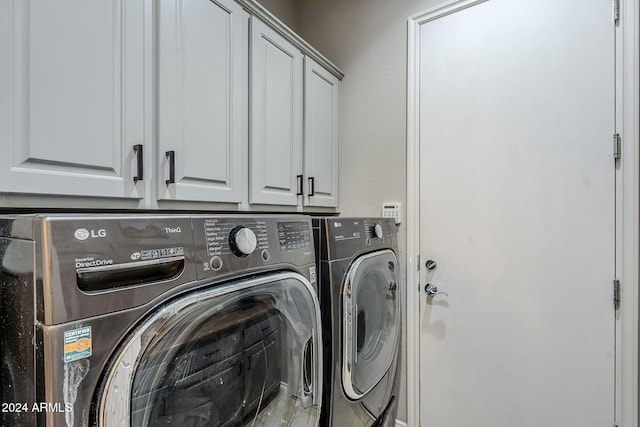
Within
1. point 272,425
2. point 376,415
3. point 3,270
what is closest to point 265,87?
point 3,270

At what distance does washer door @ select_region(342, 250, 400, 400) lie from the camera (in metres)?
1.25

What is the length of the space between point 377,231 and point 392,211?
0.40 meters

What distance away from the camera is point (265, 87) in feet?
4.90

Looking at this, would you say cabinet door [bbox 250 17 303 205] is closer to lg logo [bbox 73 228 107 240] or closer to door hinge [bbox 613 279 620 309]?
lg logo [bbox 73 228 107 240]

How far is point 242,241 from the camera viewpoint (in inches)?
32.0

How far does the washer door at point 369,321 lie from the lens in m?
1.25

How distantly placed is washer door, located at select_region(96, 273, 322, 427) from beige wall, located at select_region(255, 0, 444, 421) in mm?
1013

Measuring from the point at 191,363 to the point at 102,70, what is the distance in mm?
836

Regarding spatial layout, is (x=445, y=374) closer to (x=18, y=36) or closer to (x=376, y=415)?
(x=376, y=415)

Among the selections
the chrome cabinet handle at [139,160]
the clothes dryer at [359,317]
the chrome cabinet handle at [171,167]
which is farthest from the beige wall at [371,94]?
the chrome cabinet handle at [139,160]

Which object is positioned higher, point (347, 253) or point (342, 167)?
point (342, 167)

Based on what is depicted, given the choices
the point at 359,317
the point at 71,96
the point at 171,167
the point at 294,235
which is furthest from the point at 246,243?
the point at 359,317

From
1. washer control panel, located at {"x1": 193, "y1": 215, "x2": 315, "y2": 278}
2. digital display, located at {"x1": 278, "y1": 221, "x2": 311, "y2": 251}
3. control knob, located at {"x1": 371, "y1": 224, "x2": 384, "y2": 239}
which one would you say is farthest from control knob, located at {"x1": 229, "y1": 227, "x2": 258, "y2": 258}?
control knob, located at {"x1": 371, "y1": 224, "x2": 384, "y2": 239}

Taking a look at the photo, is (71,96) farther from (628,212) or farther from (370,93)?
(628,212)
